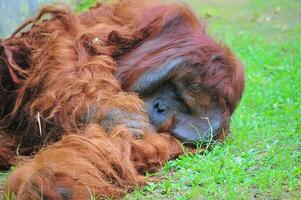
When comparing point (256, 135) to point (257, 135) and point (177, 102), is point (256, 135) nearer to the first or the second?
point (257, 135)

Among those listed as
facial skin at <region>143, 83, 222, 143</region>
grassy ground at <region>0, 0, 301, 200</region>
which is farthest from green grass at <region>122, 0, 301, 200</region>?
facial skin at <region>143, 83, 222, 143</region>

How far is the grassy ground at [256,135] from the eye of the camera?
292 cm

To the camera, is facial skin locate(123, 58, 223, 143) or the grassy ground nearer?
the grassy ground

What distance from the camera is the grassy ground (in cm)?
292

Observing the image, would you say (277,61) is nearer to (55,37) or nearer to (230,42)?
(230,42)

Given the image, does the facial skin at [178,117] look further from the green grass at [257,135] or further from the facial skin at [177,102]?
the green grass at [257,135]

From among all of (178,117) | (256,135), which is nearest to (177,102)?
(178,117)

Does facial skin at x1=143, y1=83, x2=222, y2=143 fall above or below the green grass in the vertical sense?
A: above

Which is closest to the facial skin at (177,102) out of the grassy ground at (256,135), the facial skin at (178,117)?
the facial skin at (178,117)

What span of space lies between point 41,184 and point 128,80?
1.03 meters

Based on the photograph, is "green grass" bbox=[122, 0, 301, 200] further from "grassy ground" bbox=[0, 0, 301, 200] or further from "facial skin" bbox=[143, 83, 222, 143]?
"facial skin" bbox=[143, 83, 222, 143]

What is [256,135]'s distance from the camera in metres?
3.92

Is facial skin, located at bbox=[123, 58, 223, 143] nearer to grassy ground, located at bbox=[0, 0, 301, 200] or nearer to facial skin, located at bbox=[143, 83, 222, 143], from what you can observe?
facial skin, located at bbox=[143, 83, 222, 143]

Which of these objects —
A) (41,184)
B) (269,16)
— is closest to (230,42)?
(269,16)
